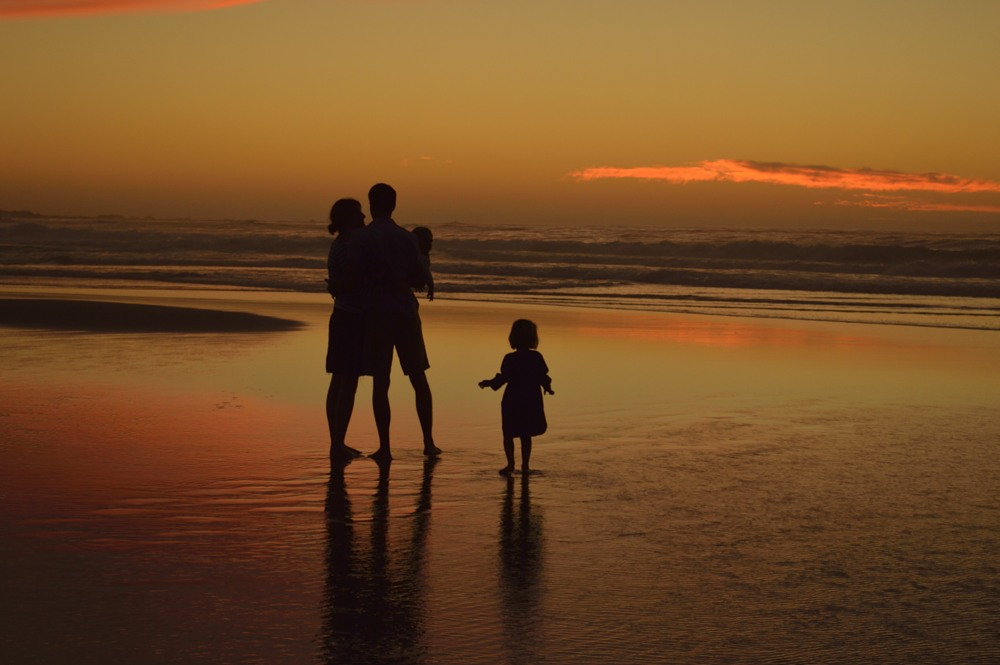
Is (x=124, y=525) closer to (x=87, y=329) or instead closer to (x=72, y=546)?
(x=72, y=546)

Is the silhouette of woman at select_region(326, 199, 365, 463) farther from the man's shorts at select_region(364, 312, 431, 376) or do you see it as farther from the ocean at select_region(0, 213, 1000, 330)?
the ocean at select_region(0, 213, 1000, 330)

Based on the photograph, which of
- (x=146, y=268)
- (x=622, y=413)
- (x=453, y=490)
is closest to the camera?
(x=453, y=490)

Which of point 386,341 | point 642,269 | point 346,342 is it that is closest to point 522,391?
point 386,341

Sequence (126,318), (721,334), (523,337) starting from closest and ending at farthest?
(523,337) < (721,334) < (126,318)

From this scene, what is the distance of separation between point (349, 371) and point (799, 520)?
316cm

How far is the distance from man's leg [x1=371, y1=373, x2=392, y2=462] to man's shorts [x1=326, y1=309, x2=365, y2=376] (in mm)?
218

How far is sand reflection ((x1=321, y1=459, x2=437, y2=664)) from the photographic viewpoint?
3842mm

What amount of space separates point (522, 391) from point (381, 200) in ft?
5.13

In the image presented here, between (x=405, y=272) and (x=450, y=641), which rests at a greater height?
(x=405, y=272)

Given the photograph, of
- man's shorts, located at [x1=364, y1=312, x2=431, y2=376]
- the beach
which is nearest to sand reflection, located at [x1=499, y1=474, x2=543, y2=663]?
the beach

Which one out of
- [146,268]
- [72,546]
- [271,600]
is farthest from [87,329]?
[146,268]

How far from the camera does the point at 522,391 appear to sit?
23.3 feet

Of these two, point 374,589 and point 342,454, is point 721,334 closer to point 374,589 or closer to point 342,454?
point 342,454

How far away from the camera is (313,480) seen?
645cm
